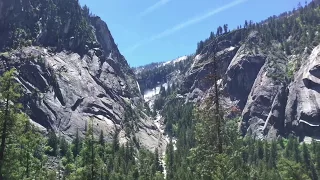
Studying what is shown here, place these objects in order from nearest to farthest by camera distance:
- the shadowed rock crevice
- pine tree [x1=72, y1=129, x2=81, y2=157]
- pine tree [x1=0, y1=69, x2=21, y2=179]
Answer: pine tree [x1=0, y1=69, x2=21, y2=179] < pine tree [x1=72, y1=129, x2=81, y2=157] < the shadowed rock crevice

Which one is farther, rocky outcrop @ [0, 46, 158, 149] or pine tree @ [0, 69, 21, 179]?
rocky outcrop @ [0, 46, 158, 149]

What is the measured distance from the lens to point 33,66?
639 ft

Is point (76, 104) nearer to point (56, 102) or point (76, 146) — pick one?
point (56, 102)

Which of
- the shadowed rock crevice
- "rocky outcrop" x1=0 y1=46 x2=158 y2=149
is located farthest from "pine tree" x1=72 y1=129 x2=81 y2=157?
the shadowed rock crevice

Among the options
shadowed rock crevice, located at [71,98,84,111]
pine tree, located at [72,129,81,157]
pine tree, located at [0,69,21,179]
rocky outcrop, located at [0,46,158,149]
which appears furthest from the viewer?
shadowed rock crevice, located at [71,98,84,111]

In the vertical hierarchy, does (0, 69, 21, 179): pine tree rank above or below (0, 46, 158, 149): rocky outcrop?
below

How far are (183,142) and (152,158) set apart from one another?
3656cm

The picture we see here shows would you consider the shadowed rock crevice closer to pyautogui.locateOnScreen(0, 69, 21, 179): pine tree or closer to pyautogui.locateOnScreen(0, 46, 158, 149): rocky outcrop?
pyautogui.locateOnScreen(0, 46, 158, 149): rocky outcrop

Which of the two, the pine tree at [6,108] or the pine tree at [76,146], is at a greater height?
the pine tree at [76,146]

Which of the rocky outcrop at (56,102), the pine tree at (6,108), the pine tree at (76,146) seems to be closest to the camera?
the pine tree at (6,108)

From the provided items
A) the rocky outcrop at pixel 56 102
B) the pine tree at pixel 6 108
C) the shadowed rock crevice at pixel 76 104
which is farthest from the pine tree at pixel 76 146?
the pine tree at pixel 6 108

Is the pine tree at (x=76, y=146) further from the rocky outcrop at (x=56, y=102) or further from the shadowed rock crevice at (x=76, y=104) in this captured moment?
the shadowed rock crevice at (x=76, y=104)

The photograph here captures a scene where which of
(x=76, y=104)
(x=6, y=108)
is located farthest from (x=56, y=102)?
(x=6, y=108)

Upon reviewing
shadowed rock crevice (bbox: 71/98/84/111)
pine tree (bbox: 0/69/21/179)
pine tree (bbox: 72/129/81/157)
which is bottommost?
pine tree (bbox: 0/69/21/179)
